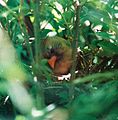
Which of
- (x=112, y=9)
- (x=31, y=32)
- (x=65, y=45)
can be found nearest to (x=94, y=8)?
(x=112, y=9)

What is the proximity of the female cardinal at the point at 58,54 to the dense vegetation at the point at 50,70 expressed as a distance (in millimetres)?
28

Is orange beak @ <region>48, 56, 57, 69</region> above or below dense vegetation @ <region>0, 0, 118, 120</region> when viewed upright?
below

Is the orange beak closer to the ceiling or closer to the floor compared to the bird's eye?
closer to the floor

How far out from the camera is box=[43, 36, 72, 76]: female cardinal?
0.98 meters

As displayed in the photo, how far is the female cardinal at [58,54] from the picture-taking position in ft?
3.21

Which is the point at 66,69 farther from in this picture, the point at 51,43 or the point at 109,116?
the point at 109,116

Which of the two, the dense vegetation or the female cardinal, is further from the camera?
the female cardinal

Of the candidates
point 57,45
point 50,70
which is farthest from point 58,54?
point 50,70

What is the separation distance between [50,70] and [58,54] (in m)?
0.18

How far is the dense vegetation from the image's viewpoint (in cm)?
44

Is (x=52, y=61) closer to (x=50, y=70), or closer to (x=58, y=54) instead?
(x=58, y=54)

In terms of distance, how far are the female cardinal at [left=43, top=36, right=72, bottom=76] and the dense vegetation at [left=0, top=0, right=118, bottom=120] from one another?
0.03 meters

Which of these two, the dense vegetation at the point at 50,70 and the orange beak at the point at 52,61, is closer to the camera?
the dense vegetation at the point at 50,70

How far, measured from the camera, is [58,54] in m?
1.00
